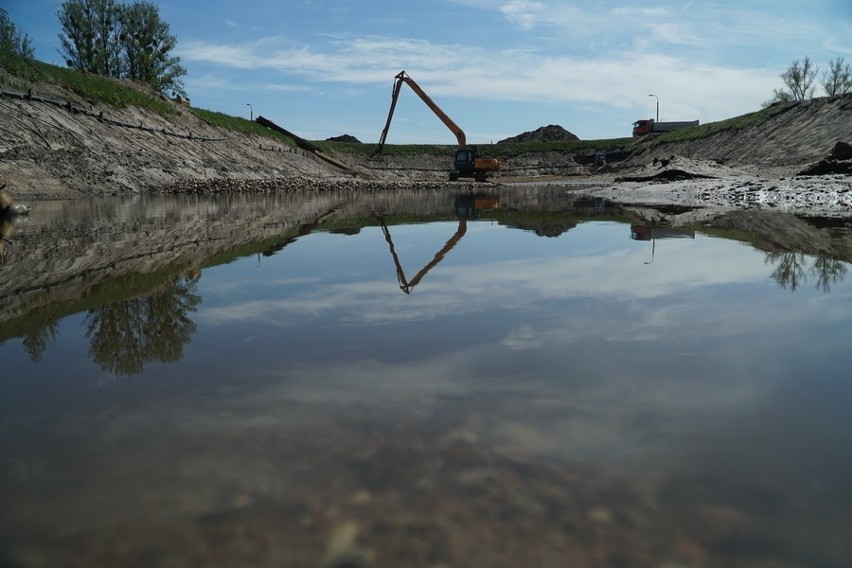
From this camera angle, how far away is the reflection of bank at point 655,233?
8.76m

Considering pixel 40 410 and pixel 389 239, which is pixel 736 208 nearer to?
pixel 389 239

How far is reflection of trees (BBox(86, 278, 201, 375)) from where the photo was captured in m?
3.37

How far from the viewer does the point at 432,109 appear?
158 ft

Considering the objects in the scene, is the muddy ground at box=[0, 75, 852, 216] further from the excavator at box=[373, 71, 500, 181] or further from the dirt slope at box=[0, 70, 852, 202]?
the excavator at box=[373, 71, 500, 181]

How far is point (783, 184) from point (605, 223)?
387 inches

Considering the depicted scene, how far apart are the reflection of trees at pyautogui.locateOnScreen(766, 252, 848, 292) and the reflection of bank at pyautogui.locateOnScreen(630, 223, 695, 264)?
154 centimetres

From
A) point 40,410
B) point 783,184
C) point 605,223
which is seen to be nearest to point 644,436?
point 40,410

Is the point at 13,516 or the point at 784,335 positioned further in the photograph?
the point at 784,335

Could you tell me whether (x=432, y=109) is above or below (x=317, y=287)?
above

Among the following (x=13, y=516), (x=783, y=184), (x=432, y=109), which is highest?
(x=432, y=109)

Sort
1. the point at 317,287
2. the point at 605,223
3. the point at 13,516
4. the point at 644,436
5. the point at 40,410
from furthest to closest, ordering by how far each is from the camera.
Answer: the point at 605,223
the point at 317,287
the point at 40,410
the point at 644,436
the point at 13,516

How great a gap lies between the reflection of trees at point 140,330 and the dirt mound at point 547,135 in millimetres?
84173

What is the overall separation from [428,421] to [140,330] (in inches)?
91.5

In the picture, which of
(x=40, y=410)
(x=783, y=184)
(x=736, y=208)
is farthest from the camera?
(x=783, y=184)
